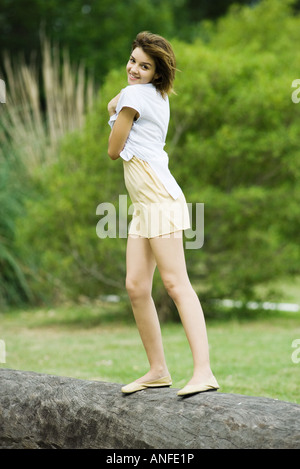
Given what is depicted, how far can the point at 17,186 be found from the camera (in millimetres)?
9906

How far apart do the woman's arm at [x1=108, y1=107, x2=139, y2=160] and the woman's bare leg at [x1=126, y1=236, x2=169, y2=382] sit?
0.42m

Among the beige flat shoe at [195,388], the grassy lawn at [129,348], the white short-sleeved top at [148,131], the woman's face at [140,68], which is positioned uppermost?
the woman's face at [140,68]

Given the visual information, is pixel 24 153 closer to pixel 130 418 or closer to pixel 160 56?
pixel 160 56

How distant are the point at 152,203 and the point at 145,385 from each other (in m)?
0.85

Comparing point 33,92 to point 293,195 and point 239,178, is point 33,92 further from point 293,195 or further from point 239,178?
point 293,195

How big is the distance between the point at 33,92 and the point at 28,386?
287 inches

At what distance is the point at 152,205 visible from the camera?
10.8 ft

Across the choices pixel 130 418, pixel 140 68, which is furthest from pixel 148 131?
pixel 130 418

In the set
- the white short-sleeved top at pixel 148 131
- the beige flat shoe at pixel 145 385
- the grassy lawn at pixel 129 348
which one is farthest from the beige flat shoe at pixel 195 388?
the grassy lawn at pixel 129 348

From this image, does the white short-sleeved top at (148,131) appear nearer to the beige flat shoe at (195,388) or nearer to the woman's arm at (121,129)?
the woman's arm at (121,129)

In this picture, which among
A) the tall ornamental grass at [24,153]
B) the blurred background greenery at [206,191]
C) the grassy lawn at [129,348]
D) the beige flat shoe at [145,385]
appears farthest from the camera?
the tall ornamental grass at [24,153]

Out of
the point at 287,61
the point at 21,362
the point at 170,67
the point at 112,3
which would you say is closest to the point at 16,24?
the point at 112,3

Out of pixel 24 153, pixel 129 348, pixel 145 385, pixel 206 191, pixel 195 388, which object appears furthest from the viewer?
pixel 24 153

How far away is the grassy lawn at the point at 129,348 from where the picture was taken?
543cm
